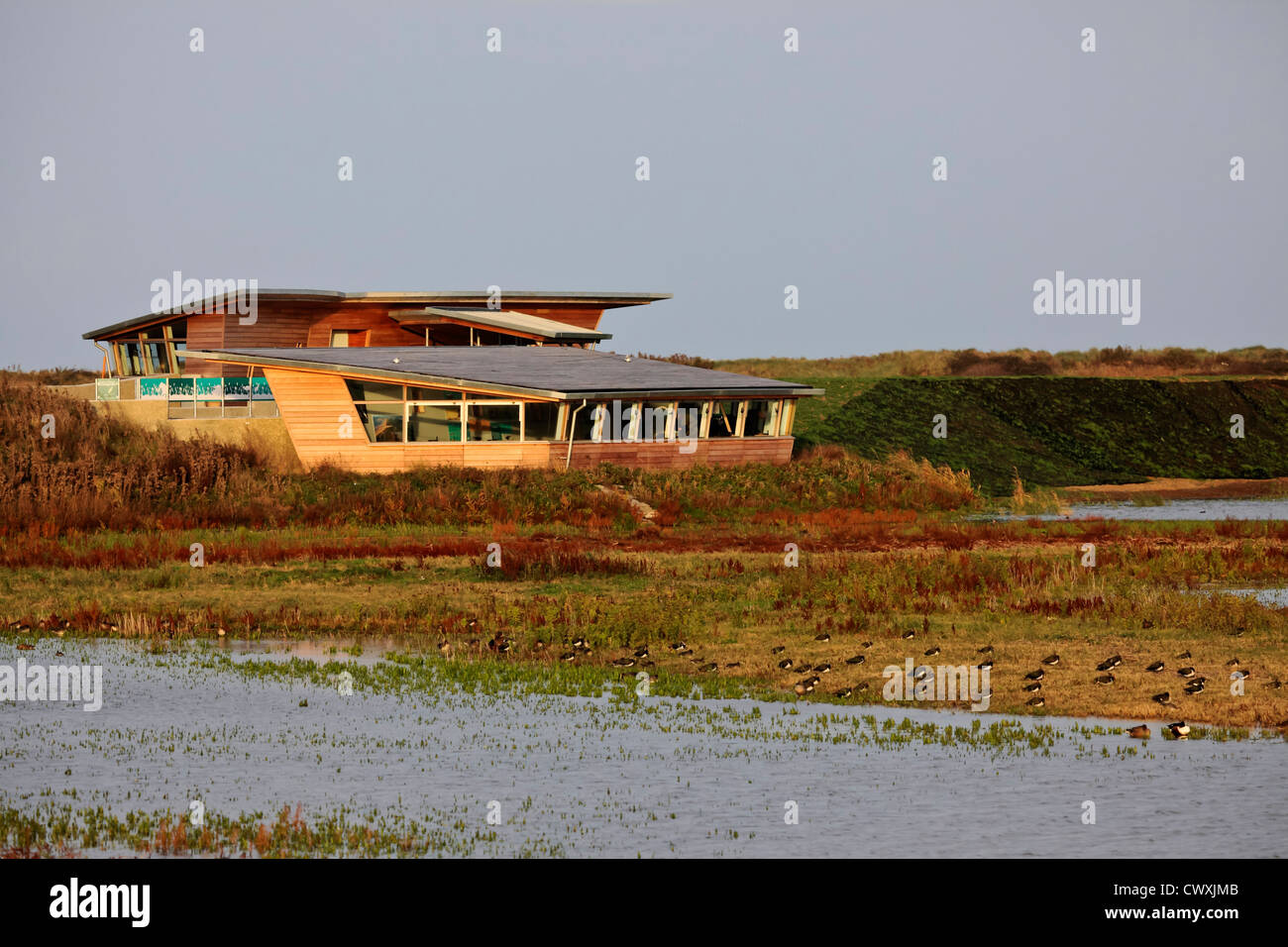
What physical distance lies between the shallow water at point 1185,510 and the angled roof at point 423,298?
868 inches

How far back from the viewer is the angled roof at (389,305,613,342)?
57938 mm

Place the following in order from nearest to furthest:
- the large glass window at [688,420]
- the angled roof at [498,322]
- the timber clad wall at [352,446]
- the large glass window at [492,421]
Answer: the timber clad wall at [352,446] < the large glass window at [492,421] < the large glass window at [688,420] < the angled roof at [498,322]

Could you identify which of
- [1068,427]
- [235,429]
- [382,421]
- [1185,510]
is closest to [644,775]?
[382,421]

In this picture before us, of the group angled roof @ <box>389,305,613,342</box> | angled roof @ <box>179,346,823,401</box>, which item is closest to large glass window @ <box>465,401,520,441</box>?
angled roof @ <box>179,346,823,401</box>

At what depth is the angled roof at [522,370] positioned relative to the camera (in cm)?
4559

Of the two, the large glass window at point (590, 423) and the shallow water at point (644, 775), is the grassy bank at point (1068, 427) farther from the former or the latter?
the shallow water at point (644, 775)

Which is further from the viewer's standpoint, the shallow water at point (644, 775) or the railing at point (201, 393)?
the railing at point (201, 393)

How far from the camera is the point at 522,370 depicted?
160 ft

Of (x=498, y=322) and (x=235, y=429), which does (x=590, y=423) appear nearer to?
(x=235, y=429)

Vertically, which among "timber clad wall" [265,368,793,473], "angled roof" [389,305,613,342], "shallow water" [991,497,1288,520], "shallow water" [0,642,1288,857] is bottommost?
"shallow water" [0,642,1288,857]

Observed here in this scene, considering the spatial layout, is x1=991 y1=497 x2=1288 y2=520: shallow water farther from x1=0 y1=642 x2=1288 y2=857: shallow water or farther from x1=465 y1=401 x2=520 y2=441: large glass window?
x1=0 y1=642 x2=1288 y2=857: shallow water

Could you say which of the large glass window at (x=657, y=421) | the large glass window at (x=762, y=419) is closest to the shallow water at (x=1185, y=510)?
the large glass window at (x=762, y=419)

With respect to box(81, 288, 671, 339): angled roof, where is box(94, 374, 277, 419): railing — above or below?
below

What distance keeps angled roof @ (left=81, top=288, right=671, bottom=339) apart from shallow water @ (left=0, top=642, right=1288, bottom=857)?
136ft
